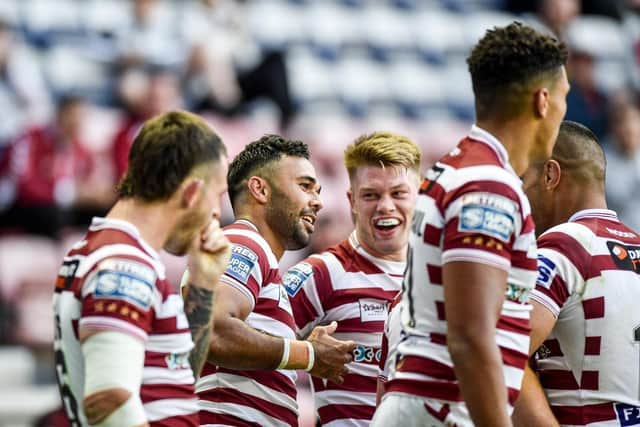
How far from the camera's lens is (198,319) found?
4180mm

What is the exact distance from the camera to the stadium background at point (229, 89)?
10.3 metres

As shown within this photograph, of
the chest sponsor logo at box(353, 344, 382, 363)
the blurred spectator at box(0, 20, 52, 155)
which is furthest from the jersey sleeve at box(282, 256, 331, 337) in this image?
the blurred spectator at box(0, 20, 52, 155)

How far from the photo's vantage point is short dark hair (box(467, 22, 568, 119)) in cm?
404

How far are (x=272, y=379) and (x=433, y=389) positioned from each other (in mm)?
1523

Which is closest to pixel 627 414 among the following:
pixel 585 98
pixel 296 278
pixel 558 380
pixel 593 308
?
pixel 558 380

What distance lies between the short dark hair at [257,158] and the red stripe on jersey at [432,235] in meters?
1.84

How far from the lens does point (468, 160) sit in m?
4.05

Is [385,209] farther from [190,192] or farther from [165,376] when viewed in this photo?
[165,376]

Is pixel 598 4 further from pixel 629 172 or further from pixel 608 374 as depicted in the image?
pixel 608 374

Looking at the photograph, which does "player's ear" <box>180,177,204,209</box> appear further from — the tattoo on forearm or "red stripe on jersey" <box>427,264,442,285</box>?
"red stripe on jersey" <box>427,264,442,285</box>

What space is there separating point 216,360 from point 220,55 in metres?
8.02

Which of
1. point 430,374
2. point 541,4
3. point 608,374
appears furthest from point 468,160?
point 541,4

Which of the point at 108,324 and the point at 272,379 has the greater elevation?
the point at 272,379

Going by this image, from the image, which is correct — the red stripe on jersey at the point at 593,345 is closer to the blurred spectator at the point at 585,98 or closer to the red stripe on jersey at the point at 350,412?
the red stripe on jersey at the point at 350,412
